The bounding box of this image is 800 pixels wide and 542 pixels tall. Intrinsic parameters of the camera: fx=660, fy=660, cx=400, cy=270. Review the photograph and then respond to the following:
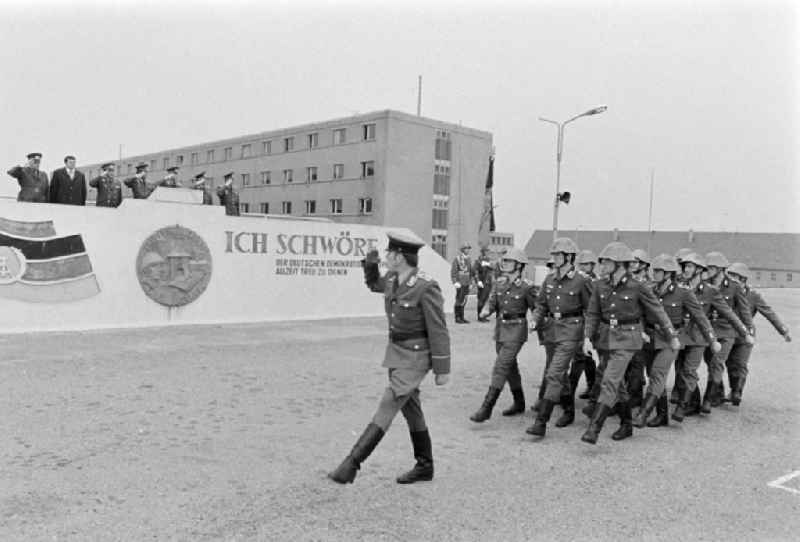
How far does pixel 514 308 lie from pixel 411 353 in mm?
2410

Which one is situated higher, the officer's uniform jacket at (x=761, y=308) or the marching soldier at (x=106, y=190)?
the marching soldier at (x=106, y=190)

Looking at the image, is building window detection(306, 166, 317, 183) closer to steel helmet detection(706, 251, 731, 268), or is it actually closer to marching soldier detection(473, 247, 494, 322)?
marching soldier detection(473, 247, 494, 322)

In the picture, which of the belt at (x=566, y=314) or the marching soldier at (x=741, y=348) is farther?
the marching soldier at (x=741, y=348)

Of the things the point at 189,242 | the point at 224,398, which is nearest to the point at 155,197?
the point at 189,242

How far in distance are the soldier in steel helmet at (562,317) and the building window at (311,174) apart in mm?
41650

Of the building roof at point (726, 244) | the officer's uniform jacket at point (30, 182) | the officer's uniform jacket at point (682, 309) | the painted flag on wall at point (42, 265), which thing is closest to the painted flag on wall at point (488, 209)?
the painted flag on wall at point (42, 265)

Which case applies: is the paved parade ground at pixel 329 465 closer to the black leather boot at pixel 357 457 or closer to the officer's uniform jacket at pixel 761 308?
the black leather boot at pixel 357 457

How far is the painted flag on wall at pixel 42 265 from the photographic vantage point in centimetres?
1180

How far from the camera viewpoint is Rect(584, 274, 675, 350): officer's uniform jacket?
637 cm

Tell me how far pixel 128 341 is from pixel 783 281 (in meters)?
81.7

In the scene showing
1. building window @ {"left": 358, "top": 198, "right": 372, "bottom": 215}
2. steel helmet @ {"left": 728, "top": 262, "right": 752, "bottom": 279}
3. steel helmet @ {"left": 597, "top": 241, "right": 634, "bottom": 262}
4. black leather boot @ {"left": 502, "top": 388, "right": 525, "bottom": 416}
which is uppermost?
building window @ {"left": 358, "top": 198, "right": 372, "bottom": 215}

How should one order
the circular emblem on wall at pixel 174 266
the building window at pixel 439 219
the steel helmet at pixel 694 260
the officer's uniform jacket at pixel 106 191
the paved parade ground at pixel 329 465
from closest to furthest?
the paved parade ground at pixel 329 465
the steel helmet at pixel 694 260
the circular emblem on wall at pixel 174 266
the officer's uniform jacket at pixel 106 191
the building window at pixel 439 219

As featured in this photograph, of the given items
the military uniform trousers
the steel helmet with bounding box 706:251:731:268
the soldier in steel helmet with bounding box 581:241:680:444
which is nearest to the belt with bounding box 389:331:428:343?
the military uniform trousers

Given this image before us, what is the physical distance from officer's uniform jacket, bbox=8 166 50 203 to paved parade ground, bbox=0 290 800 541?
443cm
